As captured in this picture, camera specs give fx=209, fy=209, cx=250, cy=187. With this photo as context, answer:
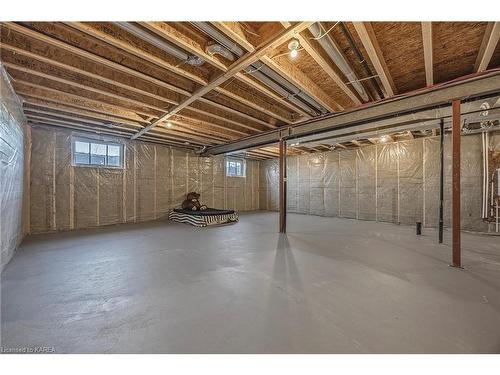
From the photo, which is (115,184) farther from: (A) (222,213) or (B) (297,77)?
(B) (297,77)

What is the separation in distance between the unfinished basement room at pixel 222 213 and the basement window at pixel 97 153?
0.04 metres

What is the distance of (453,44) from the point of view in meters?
2.26

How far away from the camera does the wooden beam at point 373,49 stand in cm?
189

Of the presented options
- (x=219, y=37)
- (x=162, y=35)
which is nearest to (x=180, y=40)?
(x=162, y=35)

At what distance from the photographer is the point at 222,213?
6.29 metres

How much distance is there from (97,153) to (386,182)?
856 cm

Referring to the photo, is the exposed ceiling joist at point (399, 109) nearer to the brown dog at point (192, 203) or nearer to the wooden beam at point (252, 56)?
the wooden beam at point (252, 56)

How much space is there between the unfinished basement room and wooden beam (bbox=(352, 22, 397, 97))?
2 centimetres

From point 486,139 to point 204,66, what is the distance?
21.4ft

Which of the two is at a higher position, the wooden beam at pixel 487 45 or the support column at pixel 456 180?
the wooden beam at pixel 487 45

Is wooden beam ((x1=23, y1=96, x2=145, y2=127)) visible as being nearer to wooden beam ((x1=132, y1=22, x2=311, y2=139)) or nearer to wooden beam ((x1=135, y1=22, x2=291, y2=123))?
wooden beam ((x1=132, y1=22, x2=311, y2=139))

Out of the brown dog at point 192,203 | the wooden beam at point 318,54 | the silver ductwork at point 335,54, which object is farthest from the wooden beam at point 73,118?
the silver ductwork at point 335,54

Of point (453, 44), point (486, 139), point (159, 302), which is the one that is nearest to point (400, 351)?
point (159, 302)

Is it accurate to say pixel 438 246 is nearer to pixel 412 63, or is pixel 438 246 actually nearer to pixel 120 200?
pixel 412 63
